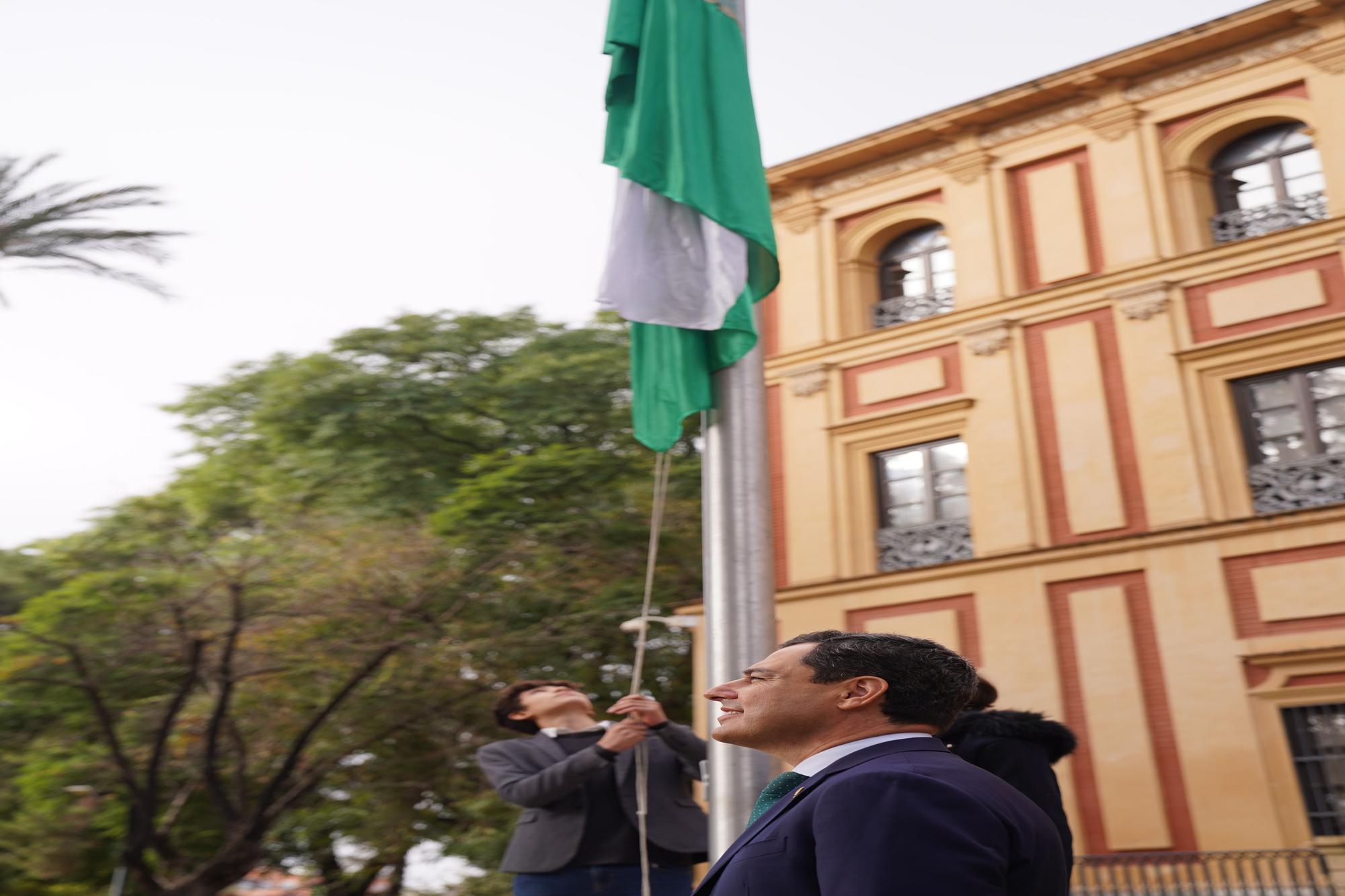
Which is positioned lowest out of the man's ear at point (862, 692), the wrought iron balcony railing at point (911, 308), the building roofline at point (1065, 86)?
the man's ear at point (862, 692)

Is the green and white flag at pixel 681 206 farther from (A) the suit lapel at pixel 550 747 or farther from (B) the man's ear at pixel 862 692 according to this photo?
(B) the man's ear at pixel 862 692

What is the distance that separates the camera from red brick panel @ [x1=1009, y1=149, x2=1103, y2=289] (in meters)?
15.6

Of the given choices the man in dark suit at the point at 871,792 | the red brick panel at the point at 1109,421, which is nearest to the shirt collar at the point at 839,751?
the man in dark suit at the point at 871,792

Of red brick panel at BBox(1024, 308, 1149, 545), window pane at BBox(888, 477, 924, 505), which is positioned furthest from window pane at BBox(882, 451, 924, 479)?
red brick panel at BBox(1024, 308, 1149, 545)

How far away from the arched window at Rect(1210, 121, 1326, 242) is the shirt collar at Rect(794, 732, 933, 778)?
46.1 ft

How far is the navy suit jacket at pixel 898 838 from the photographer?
5.89 ft

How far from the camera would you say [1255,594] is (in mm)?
13055

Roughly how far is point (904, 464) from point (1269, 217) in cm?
511

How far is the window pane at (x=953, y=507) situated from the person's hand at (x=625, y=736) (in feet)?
37.0

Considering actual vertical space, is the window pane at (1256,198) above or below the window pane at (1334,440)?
above

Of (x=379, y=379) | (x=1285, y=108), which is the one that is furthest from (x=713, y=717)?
(x=379, y=379)

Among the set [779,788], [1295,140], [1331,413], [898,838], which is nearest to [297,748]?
[1331,413]

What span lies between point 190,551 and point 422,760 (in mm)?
4160

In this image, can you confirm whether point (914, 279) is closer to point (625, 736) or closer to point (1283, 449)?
point (1283, 449)
